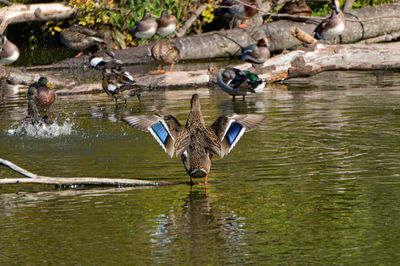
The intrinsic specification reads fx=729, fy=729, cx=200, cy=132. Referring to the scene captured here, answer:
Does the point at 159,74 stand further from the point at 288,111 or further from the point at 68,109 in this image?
the point at 288,111

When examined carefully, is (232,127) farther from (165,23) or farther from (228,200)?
(165,23)

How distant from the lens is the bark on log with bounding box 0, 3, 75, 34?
21.5m

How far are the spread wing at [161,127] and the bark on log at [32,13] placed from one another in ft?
49.3

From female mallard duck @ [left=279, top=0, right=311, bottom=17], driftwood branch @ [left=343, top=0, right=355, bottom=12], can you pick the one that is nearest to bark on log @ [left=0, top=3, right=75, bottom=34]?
female mallard duck @ [left=279, top=0, right=311, bottom=17]

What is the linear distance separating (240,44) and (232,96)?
6.98 meters

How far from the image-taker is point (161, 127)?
297 inches

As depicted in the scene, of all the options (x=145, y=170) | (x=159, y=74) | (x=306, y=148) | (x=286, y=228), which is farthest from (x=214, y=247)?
(x=159, y=74)

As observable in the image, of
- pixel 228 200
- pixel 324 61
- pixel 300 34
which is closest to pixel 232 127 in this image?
pixel 228 200

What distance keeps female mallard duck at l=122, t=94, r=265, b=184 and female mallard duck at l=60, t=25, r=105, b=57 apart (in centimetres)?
1630

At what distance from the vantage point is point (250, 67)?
658 inches

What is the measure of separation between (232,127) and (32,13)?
15.9 m

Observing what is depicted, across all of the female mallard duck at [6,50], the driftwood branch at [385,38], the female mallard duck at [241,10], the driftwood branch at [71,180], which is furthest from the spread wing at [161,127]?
the driftwood branch at [385,38]

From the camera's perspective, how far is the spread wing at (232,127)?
24.3ft

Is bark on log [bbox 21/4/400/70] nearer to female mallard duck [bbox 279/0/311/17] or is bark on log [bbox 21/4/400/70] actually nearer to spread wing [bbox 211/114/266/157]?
female mallard duck [bbox 279/0/311/17]
